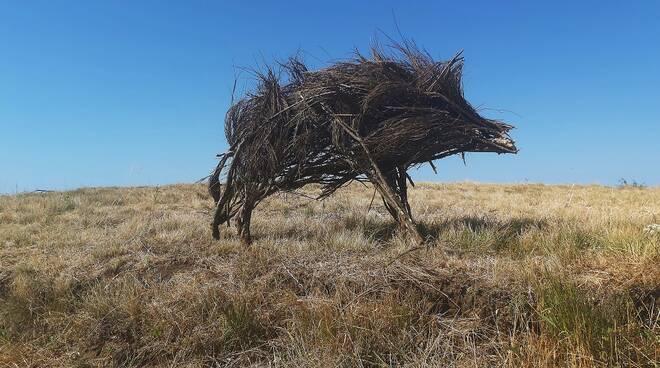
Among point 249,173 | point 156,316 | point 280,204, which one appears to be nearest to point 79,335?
point 156,316

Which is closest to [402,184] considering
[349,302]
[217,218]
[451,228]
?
[451,228]

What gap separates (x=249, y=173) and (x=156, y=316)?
2.91m

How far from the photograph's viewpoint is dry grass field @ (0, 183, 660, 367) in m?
3.83

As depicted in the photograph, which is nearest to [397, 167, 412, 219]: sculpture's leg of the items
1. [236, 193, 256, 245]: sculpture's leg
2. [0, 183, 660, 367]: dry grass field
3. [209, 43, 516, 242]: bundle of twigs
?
[209, 43, 516, 242]: bundle of twigs

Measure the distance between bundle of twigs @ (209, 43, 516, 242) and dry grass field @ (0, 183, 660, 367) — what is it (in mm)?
1020

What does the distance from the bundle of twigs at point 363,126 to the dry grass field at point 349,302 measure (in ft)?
3.35

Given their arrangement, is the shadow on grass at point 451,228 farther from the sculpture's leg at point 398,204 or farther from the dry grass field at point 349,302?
the sculpture's leg at point 398,204

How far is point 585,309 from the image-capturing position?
3.79 metres

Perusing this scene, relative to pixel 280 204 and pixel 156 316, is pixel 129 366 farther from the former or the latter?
pixel 280 204

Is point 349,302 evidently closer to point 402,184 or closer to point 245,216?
point 402,184

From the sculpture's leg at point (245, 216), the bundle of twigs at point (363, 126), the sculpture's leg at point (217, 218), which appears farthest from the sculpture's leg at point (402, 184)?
the sculpture's leg at point (217, 218)

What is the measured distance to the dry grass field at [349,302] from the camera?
3834 mm

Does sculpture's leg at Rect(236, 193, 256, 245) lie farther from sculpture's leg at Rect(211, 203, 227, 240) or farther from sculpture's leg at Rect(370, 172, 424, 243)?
sculpture's leg at Rect(370, 172, 424, 243)

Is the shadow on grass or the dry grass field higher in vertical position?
the shadow on grass
